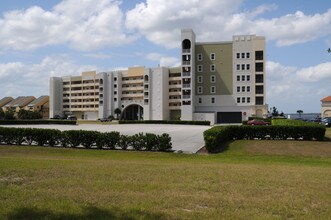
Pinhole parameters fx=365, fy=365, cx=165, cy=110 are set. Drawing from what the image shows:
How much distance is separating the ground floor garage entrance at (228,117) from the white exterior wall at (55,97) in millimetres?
61032

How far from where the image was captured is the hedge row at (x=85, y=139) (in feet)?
78.9

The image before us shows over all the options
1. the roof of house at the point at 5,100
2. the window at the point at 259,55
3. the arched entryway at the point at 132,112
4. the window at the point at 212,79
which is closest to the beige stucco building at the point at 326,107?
the window at the point at 259,55

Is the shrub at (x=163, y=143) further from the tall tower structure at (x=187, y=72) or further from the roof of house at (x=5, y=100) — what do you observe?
the roof of house at (x=5, y=100)

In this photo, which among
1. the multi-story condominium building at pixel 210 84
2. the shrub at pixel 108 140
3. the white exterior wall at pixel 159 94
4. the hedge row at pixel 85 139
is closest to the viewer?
the hedge row at pixel 85 139

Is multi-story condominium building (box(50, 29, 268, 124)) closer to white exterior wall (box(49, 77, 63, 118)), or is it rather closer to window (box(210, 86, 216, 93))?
window (box(210, 86, 216, 93))

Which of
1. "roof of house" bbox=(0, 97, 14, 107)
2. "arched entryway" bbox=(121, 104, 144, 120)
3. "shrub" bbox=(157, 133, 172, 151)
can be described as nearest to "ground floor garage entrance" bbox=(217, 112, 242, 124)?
"arched entryway" bbox=(121, 104, 144, 120)

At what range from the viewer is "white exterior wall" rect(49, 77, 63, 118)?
415 feet

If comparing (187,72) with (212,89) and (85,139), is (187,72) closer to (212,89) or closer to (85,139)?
(212,89)

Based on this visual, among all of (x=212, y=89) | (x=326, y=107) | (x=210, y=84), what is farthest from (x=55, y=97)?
(x=326, y=107)

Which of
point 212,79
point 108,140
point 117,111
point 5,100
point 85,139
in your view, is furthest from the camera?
point 5,100

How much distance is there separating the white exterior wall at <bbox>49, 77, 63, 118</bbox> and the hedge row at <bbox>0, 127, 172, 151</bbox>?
103098mm

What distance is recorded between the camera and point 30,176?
9.26 metres

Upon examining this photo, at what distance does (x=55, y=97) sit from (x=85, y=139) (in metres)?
108

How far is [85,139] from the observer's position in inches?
992
